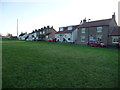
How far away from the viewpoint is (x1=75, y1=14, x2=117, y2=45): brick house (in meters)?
24.1

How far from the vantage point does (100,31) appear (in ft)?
83.7

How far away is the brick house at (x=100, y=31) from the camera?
24.1 metres

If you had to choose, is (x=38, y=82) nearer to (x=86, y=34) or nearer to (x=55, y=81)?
(x=55, y=81)

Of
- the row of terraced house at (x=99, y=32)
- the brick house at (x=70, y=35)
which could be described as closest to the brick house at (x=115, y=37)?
the row of terraced house at (x=99, y=32)

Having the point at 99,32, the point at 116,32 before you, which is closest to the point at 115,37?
the point at 116,32

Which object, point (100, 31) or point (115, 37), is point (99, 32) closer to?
point (100, 31)

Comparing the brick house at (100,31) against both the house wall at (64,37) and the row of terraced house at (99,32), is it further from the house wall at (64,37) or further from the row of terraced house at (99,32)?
the house wall at (64,37)

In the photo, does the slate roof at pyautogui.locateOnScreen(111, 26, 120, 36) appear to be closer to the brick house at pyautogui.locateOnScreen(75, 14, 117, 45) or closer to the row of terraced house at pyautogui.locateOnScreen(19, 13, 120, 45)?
the row of terraced house at pyautogui.locateOnScreen(19, 13, 120, 45)

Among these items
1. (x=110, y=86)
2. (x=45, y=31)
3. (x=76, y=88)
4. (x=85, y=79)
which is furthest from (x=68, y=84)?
(x=45, y=31)

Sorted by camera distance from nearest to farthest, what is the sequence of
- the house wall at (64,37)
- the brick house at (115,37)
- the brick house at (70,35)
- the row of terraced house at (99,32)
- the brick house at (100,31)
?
1. the brick house at (115,37)
2. the row of terraced house at (99,32)
3. the brick house at (100,31)
4. the brick house at (70,35)
5. the house wall at (64,37)

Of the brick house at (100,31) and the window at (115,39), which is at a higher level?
the brick house at (100,31)

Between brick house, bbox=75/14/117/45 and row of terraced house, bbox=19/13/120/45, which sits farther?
brick house, bbox=75/14/117/45

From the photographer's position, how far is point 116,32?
→ 2270 cm

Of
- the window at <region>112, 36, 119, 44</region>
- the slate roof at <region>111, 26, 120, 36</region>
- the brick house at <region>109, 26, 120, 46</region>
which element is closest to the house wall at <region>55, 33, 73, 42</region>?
the brick house at <region>109, 26, 120, 46</region>
